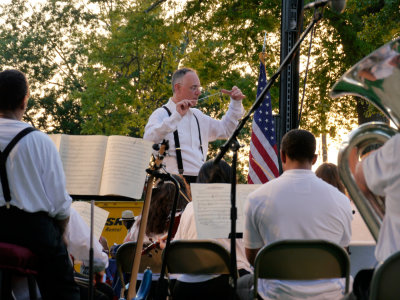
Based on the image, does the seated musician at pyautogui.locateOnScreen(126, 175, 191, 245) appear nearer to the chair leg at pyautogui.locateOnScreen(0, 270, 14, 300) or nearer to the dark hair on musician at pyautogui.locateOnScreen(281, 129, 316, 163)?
the dark hair on musician at pyautogui.locateOnScreen(281, 129, 316, 163)

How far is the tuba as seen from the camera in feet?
8.36

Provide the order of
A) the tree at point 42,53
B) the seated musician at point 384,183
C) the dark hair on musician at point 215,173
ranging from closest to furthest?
the seated musician at point 384,183 < the dark hair on musician at point 215,173 < the tree at point 42,53

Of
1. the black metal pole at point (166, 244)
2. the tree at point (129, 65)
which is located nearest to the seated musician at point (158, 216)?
the black metal pole at point (166, 244)

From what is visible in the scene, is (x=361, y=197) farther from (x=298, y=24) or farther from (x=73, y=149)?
(x=298, y=24)

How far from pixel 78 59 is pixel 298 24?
1056 inches

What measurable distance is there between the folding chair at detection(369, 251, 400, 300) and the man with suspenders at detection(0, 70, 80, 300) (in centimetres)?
187

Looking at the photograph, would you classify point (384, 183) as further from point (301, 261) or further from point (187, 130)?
point (187, 130)

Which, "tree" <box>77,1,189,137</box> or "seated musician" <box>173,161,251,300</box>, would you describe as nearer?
"seated musician" <box>173,161,251,300</box>

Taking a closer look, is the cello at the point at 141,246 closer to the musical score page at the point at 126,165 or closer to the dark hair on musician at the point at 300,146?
the musical score page at the point at 126,165

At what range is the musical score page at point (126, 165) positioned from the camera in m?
4.16

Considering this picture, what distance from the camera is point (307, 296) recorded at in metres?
3.77

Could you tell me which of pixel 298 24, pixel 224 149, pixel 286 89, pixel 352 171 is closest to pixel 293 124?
pixel 286 89

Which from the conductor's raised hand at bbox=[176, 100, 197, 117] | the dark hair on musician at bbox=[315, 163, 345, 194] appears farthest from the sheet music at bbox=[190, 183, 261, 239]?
the conductor's raised hand at bbox=[176, 100, 197, 117]

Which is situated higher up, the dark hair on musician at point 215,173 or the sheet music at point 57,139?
the sheet music at point 57,139
